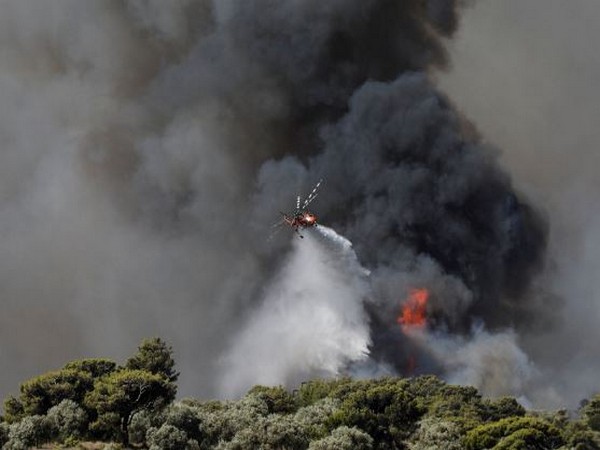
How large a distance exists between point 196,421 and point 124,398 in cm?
740

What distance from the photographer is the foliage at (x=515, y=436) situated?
72.6 m

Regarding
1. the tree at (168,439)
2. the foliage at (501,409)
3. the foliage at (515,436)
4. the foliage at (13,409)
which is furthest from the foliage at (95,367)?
the foliage at (501,409)

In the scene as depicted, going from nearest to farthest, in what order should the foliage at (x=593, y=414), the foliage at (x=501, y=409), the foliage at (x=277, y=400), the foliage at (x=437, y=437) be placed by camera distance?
the foliage at (x=437, y=437)
the foliage at (x=277, y=400)
the foliage at (x=501, y=409)
the foliage at (x=593, y=414)

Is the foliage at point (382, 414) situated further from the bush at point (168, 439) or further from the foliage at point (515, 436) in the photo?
the bush at point (168, 439)

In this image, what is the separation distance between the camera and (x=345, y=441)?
2753 inches

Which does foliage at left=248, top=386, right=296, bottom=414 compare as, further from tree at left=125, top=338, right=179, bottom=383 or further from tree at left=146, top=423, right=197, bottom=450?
tree at left=146, top=423, right=197, bottom=450

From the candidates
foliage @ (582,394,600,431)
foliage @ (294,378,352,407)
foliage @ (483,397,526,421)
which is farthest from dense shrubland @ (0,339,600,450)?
foliage @ (582,394,600,431)

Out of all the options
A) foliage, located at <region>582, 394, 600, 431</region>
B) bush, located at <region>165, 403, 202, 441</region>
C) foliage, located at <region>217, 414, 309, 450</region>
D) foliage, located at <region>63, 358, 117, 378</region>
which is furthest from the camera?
foliage, located at <region>582, 394, 600, 431</region>

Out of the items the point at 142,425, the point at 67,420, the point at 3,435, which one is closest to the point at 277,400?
the point at 142,425

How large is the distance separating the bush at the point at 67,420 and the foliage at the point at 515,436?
3829 cm

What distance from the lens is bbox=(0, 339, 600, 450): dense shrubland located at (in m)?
70.2

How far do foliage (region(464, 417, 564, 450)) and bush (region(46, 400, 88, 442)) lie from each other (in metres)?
38.3

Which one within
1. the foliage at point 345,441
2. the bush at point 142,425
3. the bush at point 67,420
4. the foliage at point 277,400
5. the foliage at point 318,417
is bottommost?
the bush at point 67,420

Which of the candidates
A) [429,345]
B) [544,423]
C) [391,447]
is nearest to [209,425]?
[391,447]
